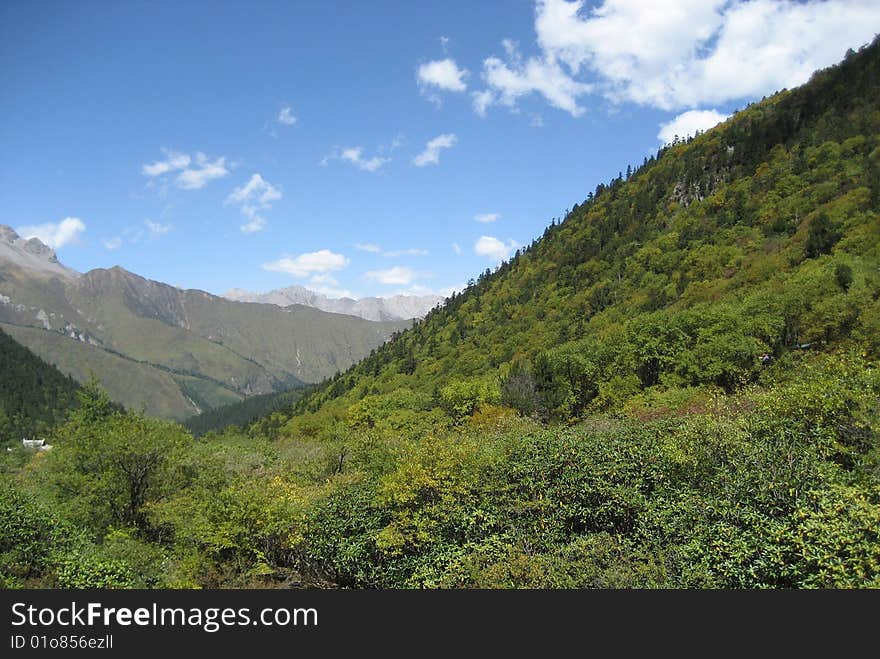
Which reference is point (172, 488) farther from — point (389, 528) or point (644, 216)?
point (644, 216)

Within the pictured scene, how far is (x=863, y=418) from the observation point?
26.4 metres

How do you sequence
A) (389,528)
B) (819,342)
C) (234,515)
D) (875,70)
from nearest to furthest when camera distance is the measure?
(389,528)
(234,515)
(819,342)
(875,70)

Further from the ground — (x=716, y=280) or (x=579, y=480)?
(x=716, y=280)

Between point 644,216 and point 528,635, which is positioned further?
point 644,216

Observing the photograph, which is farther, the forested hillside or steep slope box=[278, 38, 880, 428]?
steep slope box=[278, 38, 880, 428]

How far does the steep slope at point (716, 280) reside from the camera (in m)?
72.6

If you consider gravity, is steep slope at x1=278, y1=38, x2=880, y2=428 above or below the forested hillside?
above

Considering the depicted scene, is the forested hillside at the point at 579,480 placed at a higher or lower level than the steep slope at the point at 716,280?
lower

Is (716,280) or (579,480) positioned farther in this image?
(716,280)

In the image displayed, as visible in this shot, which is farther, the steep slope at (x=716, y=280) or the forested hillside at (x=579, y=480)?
the steep slope at (x=716, y=280)

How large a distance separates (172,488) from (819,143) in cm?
18191

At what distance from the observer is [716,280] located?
11856 cm

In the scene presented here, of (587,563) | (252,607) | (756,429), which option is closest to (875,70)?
(756,429)

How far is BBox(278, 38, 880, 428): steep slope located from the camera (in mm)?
72625
